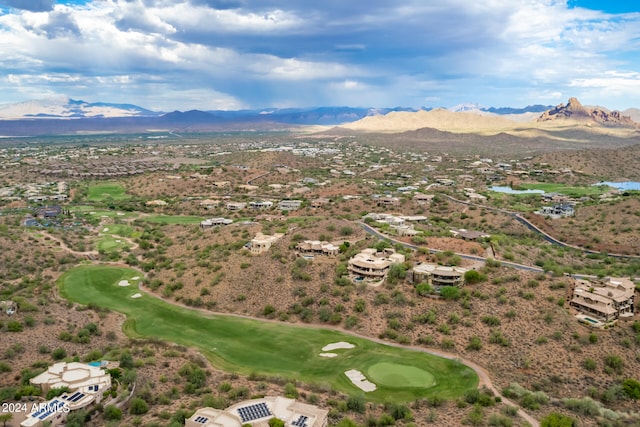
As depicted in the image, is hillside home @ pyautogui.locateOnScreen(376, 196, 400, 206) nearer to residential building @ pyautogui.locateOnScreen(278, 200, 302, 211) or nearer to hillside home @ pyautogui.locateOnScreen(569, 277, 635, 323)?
residential building @ pyautogui.locateOnScreen(278, 200, 302, 211)

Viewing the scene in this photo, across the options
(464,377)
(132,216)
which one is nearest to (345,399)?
(464,377)

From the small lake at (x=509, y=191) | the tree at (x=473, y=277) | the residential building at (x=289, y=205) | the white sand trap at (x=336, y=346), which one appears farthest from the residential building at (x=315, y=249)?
the small lake at (x=509, y=191)

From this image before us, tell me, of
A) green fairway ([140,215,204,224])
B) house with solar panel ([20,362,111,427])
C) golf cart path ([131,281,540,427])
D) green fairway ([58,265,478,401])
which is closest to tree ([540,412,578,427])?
golf cart path ([131,281,540,427])

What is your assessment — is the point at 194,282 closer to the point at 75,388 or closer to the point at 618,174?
the point at 75,388

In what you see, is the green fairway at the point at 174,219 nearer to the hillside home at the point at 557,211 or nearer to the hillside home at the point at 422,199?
the hillside home at the point at 422,199

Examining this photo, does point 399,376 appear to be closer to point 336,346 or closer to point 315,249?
point 336,346

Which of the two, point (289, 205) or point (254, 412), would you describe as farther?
point (289, 205)

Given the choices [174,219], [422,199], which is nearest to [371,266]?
[422,199]

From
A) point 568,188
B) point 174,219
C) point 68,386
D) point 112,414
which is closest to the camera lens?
point 112,414
